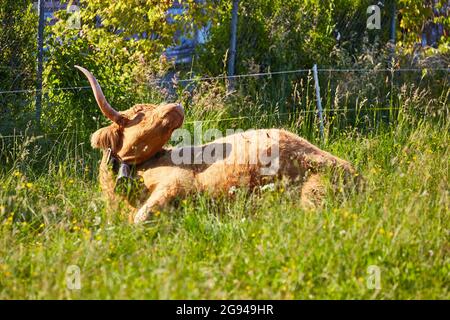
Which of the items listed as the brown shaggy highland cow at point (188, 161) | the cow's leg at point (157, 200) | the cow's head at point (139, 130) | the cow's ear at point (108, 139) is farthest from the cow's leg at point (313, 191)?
the cow's ear at point (108, 139)

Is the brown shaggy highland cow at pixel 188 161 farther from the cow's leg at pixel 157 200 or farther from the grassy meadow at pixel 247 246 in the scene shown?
the grassy meadow at pixel 247 246

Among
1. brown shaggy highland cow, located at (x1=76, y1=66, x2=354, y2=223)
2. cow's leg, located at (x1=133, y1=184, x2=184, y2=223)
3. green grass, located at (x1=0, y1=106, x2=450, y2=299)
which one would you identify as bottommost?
green grass, located at (x1=0, y1=106, x2=450, y2=299)

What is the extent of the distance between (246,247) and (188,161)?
3.78ft

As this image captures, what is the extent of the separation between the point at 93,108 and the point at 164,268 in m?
4.69

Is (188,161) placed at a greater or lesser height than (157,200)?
greater

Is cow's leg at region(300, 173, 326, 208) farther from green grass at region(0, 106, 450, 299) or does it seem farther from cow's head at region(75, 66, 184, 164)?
cow's head at region(75, 66, 184, 164)

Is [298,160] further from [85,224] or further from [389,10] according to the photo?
[389,10]

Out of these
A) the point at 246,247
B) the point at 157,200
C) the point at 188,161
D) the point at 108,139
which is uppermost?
the point at 108,139

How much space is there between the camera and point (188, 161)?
253 inches

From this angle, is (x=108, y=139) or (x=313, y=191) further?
(x=108, y=139)

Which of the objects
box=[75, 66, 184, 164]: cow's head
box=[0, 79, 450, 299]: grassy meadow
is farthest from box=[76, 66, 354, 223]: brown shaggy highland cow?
box=[0, 79, 450, 299]: grassy meadow

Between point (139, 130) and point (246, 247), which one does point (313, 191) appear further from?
A: point (139, 130)

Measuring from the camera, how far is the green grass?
484cm

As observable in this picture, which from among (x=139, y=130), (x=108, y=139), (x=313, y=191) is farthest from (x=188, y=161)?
(x=313, y=191)
